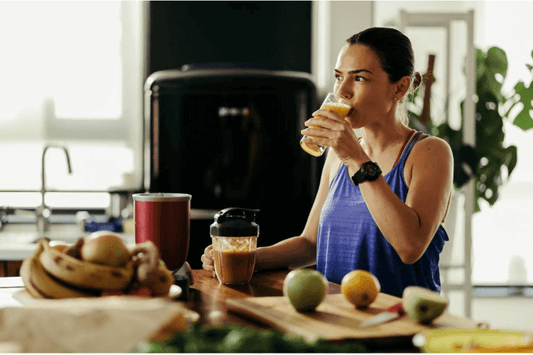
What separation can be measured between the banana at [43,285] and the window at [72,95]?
8.98ft

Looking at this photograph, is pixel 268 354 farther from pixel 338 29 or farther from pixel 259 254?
pixel 338 29

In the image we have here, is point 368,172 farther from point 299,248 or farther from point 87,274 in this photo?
point 87,274

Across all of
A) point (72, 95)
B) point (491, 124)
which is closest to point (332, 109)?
point (491, 124)

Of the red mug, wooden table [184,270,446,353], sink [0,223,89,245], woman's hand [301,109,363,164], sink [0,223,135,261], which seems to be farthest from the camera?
sink [0,223,89,245]

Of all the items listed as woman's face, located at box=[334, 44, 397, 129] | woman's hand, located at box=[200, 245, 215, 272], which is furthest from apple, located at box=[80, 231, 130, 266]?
woman's face, located at box=[334, 44, 397, 129]

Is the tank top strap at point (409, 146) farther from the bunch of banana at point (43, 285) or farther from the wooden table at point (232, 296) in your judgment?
the bunch of banana at point (43, 285)

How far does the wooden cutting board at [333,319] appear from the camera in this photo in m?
0.98

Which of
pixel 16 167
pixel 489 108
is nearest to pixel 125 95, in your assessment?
pixel 16 167

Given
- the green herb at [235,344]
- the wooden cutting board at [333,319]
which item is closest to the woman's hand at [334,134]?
the wooden cutting board at [333,319]

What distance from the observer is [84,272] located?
3.37ft

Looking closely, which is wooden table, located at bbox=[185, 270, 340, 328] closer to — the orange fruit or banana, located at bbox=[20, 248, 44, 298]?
the orange fruit

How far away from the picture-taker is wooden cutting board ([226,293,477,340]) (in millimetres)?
978

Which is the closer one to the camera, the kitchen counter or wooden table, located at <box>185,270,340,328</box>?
the kitchen counter

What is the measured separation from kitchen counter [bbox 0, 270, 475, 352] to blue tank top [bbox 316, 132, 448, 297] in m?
0.19
